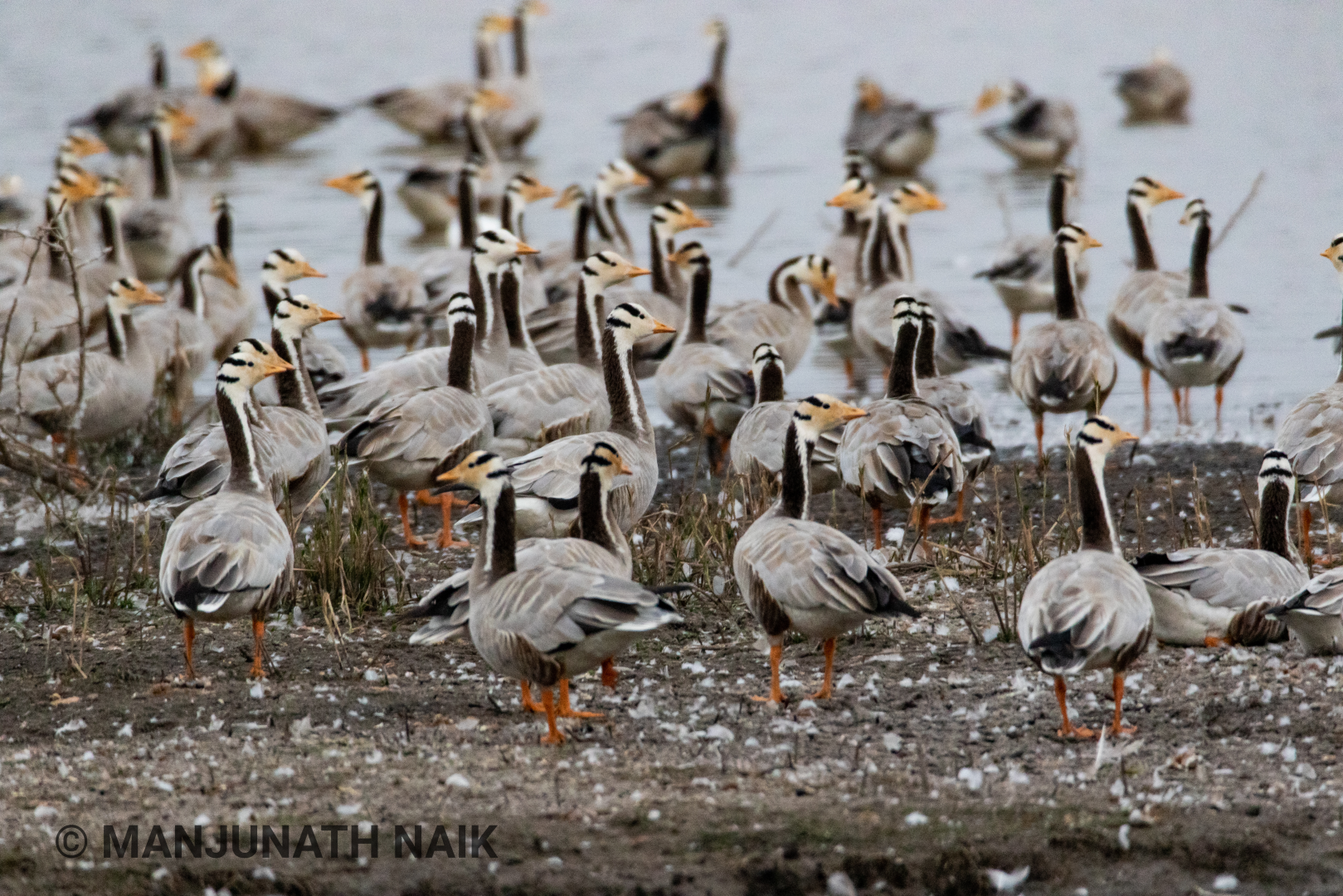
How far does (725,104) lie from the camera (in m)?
25.8

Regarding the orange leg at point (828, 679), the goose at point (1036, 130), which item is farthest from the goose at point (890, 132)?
the orange leg at point (828, 679)

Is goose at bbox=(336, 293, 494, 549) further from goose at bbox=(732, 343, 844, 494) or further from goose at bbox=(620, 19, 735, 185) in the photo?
goose at bbox=(620, 19, 735, 185)

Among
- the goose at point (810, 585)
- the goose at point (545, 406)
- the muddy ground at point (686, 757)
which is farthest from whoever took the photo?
the goose at point (545, 406)

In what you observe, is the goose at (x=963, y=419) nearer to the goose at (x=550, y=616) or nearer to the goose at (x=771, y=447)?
the goose at (x=771, y=447)

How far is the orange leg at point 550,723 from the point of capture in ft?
20.9

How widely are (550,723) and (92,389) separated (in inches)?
249

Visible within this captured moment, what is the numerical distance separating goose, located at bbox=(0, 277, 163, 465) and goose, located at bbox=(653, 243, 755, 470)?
3.74m

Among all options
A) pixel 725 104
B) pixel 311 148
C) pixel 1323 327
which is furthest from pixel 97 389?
pixel 311 148

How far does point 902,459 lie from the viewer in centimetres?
897

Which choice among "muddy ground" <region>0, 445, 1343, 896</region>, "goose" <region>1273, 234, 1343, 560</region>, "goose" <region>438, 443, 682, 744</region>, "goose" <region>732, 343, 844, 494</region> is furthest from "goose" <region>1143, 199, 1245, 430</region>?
"goose" <region>438, 443, 682, 744</region>

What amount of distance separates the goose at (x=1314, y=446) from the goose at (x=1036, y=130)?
1565 centimetres

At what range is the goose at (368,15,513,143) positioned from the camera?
28.4m

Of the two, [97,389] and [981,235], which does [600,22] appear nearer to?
[981,235]

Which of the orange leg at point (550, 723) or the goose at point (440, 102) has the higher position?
the goose at point (440, 102)
